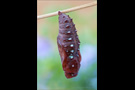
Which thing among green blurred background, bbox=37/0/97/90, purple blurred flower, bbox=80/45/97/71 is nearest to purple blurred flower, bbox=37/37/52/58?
green blurred background, bbox=37/0/97/90

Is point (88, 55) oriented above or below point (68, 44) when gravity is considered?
below

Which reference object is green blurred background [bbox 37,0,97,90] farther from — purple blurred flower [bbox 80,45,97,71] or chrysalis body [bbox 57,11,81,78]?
chrysalis body [bbox 57,11,81,78]

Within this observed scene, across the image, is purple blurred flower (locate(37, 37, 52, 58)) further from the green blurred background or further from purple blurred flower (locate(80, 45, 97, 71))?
purple blurred flower (locate(80, 45, 97, 71))

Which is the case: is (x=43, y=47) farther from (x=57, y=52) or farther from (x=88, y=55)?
(x=88, y=55)

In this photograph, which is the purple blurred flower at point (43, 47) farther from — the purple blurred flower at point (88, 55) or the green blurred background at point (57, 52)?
Result: the purple blurred flower at point (88, 55)

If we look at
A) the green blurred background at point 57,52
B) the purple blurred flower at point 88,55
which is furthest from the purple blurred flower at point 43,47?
the purple blurred flower at point 88,55

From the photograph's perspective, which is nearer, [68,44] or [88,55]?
[68,44]

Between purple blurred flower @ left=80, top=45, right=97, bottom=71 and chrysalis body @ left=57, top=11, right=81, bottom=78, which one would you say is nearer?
chrysalis body @ left=57, top=11, right=81, bottom=78

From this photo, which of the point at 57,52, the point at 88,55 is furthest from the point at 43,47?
the point at 88,55
